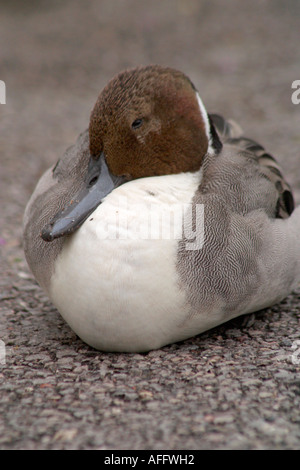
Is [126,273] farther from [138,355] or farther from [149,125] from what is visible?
[149,125]

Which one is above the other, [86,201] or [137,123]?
[137,123]

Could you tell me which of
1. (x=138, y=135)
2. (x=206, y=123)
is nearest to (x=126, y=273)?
(x=138, y=135)

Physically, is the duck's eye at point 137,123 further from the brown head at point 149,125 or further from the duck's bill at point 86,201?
the duck's bill at point 86,201

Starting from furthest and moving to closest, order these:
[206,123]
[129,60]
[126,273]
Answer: [129,60]
[206,123]
[126,273]

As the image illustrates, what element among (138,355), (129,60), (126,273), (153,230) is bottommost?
(138,355)

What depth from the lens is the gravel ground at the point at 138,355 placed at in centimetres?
196

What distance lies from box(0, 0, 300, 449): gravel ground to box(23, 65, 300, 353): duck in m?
0.15

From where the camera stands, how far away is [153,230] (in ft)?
7.47

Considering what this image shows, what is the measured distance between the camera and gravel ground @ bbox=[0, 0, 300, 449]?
196 cm

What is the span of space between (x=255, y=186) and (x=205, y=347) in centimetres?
68

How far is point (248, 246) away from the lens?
2.47 metres

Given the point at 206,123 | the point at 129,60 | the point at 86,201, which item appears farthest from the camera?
the point at 129,60

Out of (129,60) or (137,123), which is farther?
(129,60)

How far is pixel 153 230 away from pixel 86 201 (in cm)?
28
